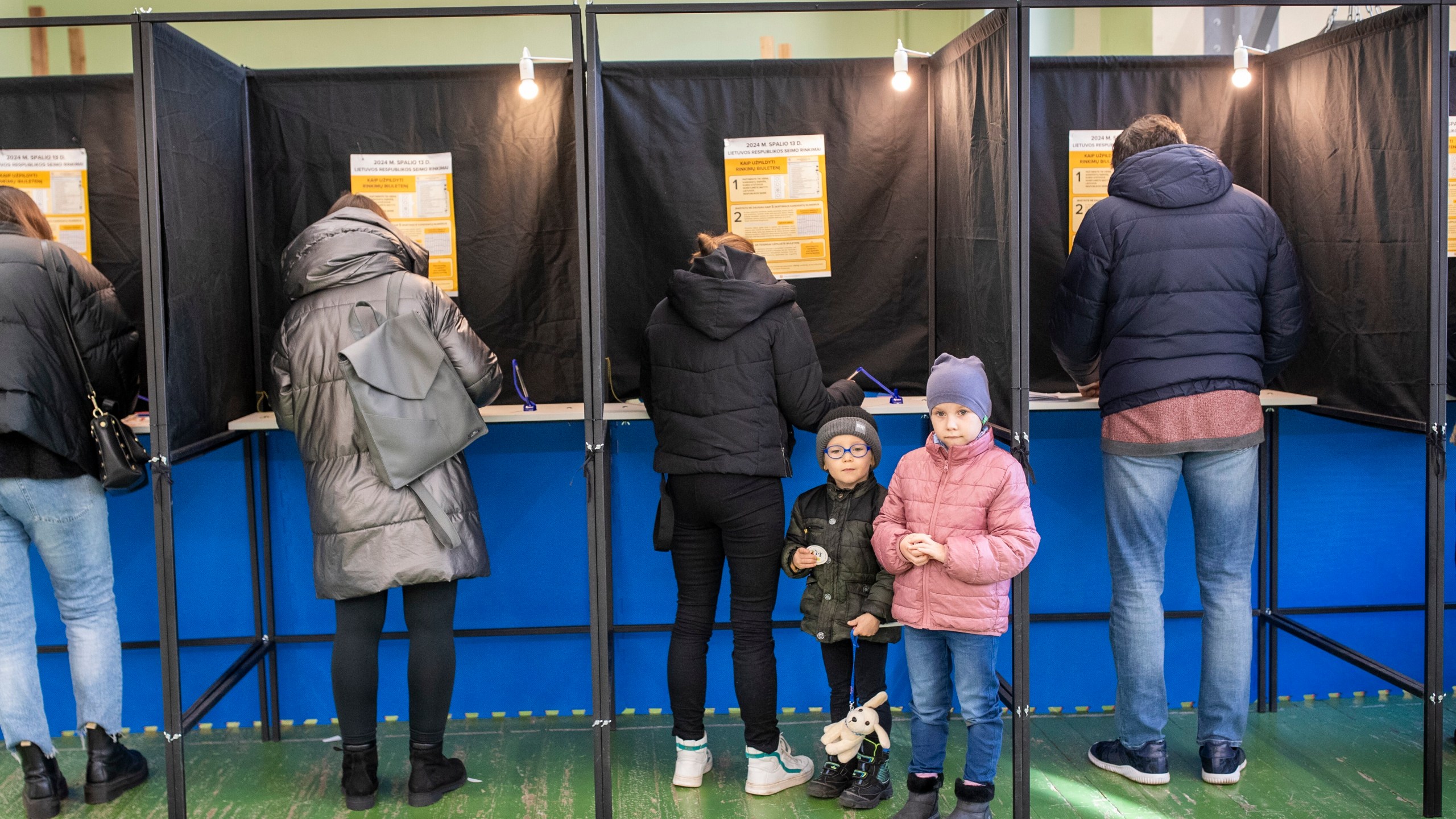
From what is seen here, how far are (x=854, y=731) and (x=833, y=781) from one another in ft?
0.69

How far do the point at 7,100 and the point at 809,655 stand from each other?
299 centimetres

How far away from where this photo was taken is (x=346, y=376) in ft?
9.27

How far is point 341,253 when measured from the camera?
284 centimetres

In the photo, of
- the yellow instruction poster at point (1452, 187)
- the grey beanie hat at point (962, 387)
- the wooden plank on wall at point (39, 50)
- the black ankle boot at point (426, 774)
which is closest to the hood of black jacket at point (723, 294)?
the grey beanie hat at point (962, 387)

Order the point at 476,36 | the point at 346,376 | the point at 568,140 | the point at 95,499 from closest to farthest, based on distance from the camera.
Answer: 1. the point at 346,376
2. the point at 95,499
3. the point at 568,140
4. the point at 476,36

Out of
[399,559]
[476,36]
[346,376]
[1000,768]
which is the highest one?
[476,36]

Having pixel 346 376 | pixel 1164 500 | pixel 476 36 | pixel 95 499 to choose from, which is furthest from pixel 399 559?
pixel 476 36

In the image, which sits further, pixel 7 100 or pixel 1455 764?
pixel 7 100

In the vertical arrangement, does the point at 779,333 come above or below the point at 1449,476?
above

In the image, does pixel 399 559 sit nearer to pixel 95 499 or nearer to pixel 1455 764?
pixel 95 499

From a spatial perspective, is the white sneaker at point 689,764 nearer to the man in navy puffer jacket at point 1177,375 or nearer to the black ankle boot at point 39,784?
the man in navy puffer jacket at point 1177,375

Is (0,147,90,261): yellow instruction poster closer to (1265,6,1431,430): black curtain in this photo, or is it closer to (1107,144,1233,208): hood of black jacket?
(1107,144,1233,208): hood of black jacket

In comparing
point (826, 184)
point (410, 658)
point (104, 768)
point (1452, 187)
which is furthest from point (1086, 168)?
point (104, 768)

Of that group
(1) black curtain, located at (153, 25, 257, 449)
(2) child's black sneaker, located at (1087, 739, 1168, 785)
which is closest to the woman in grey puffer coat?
(1) black curtain, located at (153, 25, 257, 449)
